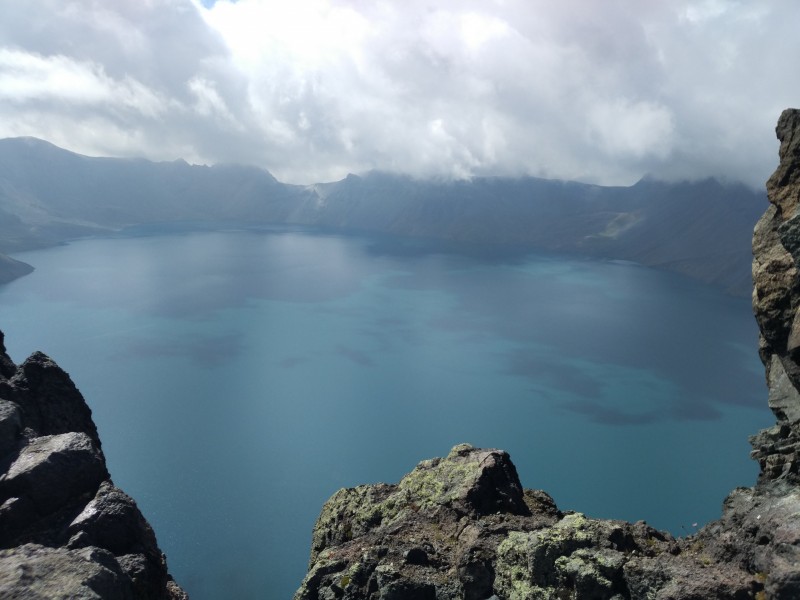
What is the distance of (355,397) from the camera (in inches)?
3029

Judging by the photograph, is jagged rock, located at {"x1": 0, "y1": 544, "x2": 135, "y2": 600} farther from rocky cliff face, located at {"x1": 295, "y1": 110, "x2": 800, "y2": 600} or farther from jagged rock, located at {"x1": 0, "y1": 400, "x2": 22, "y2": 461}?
rocky cliff face, located at {"x1": 295, "y1": 110, "x2": 800, "y2": 600}

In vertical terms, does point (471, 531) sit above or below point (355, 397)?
above

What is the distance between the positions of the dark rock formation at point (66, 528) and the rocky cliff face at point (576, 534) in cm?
347

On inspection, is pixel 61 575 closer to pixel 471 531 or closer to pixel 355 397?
pixel 471 531

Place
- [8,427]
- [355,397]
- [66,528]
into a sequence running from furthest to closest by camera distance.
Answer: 1. [355,397]
2. [8,427]
3. [66,528]

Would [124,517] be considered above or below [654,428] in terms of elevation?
above

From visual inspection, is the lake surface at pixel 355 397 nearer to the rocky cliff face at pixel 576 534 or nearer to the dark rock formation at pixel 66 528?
the rocky cliff face at pixel 576 534

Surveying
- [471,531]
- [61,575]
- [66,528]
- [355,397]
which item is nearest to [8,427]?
[66,528]

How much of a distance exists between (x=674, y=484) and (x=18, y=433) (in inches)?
2368

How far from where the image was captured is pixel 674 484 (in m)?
57.9

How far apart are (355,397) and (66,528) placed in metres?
67.2

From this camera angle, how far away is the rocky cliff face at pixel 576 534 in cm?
861

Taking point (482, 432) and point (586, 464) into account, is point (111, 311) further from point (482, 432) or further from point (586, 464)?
point (586, 464)

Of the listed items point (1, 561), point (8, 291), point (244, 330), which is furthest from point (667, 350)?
point (8, 291)
